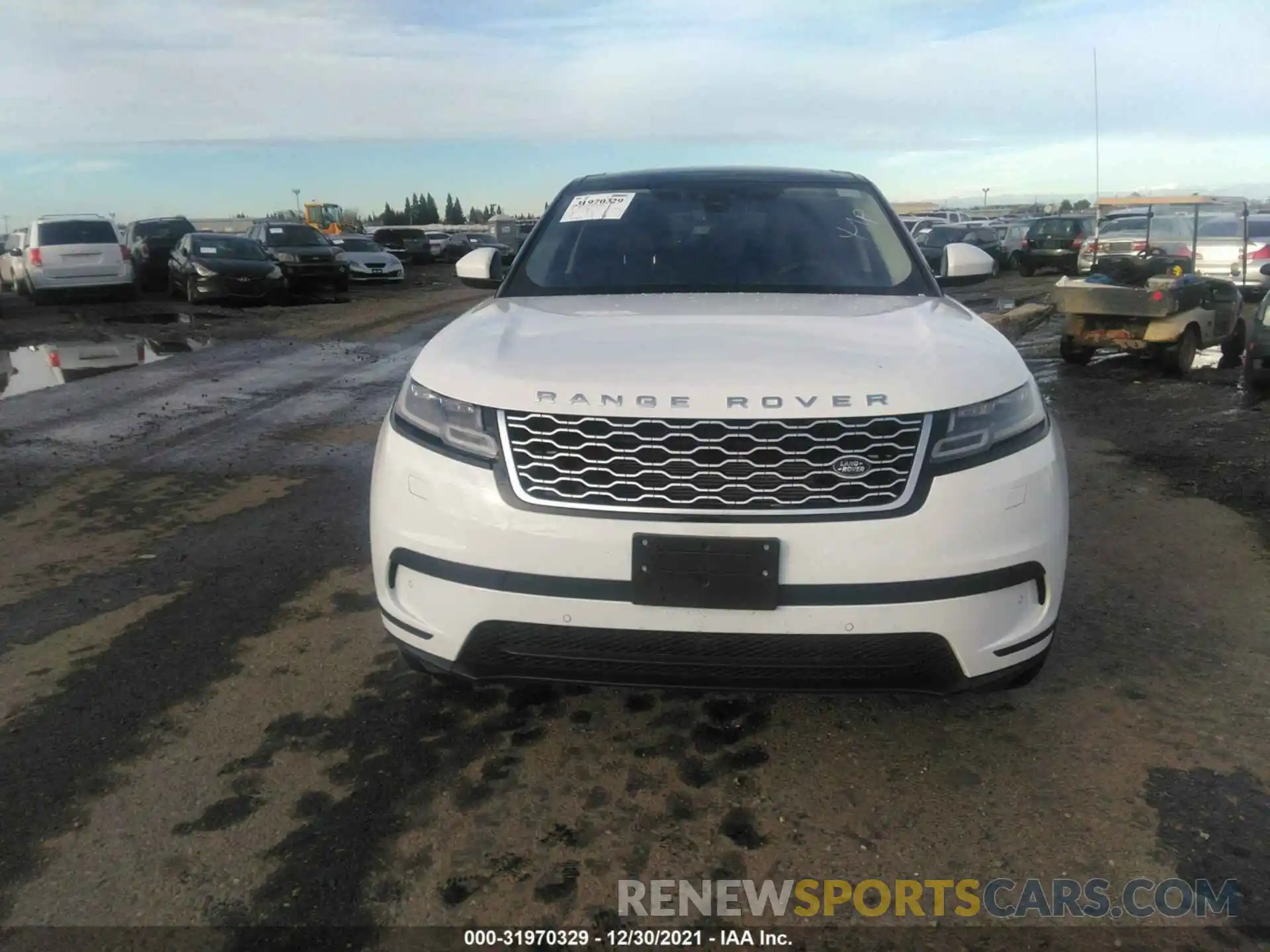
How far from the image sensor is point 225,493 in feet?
18.8

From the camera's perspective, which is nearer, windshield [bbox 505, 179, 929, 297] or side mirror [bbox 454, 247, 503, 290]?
windshield [bbox 505, 179, 929, 297]

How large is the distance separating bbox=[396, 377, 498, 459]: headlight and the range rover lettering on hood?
10.6 inches

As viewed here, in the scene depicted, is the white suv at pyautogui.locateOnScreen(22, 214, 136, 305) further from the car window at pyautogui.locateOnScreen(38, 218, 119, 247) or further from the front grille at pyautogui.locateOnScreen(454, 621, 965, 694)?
the front grille at pyautogui.locateOnScreen(454, 621, 965, 694)

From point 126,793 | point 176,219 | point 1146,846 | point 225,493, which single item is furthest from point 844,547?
point 176,219

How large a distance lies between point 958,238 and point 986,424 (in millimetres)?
27524

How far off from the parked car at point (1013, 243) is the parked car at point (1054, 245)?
2.24 feet

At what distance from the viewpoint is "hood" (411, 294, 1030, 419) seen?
96.7 inches

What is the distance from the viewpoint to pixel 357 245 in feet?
89.4

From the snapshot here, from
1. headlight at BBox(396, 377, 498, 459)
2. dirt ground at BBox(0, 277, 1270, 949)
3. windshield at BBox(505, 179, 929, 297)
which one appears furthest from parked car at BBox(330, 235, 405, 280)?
headlight at BBox(396, 377, 498, 459)

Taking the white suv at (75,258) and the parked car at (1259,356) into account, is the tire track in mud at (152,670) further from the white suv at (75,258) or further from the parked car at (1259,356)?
the white suv at (75,258)

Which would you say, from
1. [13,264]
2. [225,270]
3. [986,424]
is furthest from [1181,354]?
[13,264]

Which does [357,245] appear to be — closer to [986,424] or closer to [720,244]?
[720,244]

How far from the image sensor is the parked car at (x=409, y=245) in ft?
120

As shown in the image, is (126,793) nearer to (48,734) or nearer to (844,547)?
(48,734)
